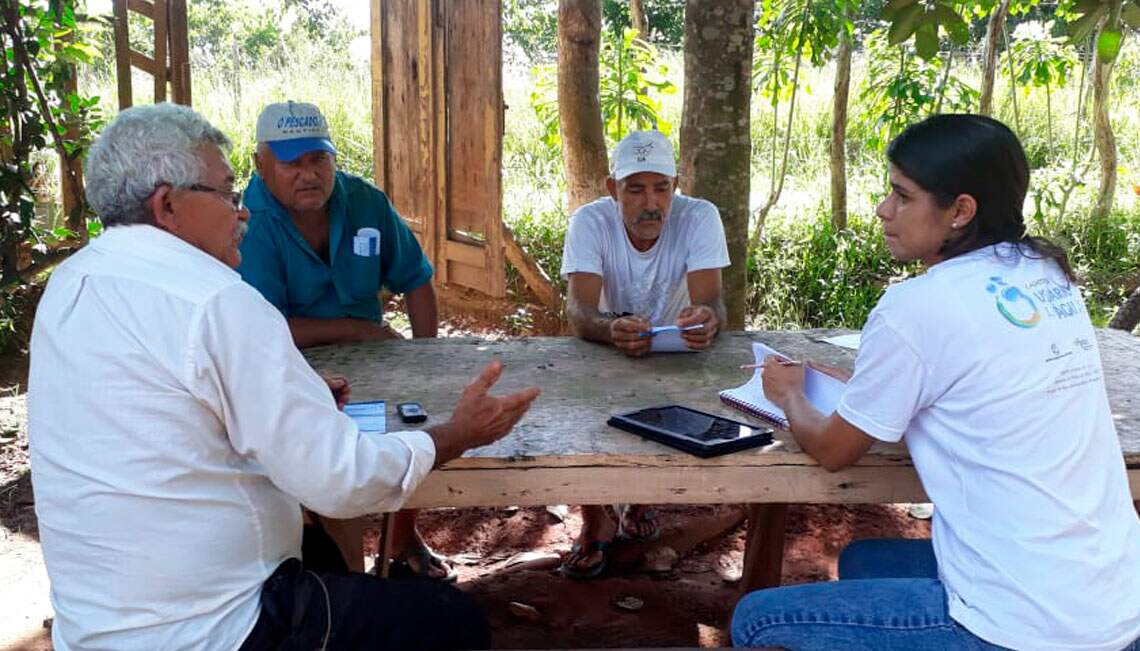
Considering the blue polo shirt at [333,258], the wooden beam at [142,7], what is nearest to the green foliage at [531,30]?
the wooden beam at [142,7]

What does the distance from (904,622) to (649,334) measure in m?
1.32

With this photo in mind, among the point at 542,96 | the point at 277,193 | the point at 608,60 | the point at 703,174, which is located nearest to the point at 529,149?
the point at 542,96

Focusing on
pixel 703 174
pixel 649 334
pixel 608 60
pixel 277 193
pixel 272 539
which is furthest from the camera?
pixel 608 60

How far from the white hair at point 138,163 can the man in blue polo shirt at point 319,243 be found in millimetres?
1423

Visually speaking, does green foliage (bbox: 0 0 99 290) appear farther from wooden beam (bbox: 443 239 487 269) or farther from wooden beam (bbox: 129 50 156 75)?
wooden beam (bbox: 443 239 487 269)

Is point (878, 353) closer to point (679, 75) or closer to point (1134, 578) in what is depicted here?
point (1134, 578)

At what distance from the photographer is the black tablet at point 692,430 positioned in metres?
2.13

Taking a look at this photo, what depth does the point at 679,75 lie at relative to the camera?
10711 millimetres

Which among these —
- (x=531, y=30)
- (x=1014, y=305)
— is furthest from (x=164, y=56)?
(x=531, y=30)

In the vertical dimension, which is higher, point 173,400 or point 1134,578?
point 173,400

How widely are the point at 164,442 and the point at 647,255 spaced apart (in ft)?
7.10

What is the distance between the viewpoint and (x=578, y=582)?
3.40 m

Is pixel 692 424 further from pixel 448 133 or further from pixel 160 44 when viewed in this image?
pixel 448 133

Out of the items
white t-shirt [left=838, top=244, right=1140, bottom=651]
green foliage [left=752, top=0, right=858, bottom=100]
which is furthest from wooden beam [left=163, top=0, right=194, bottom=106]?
white t-shirt [left=838, top=244, right=1140, bottom=651]
